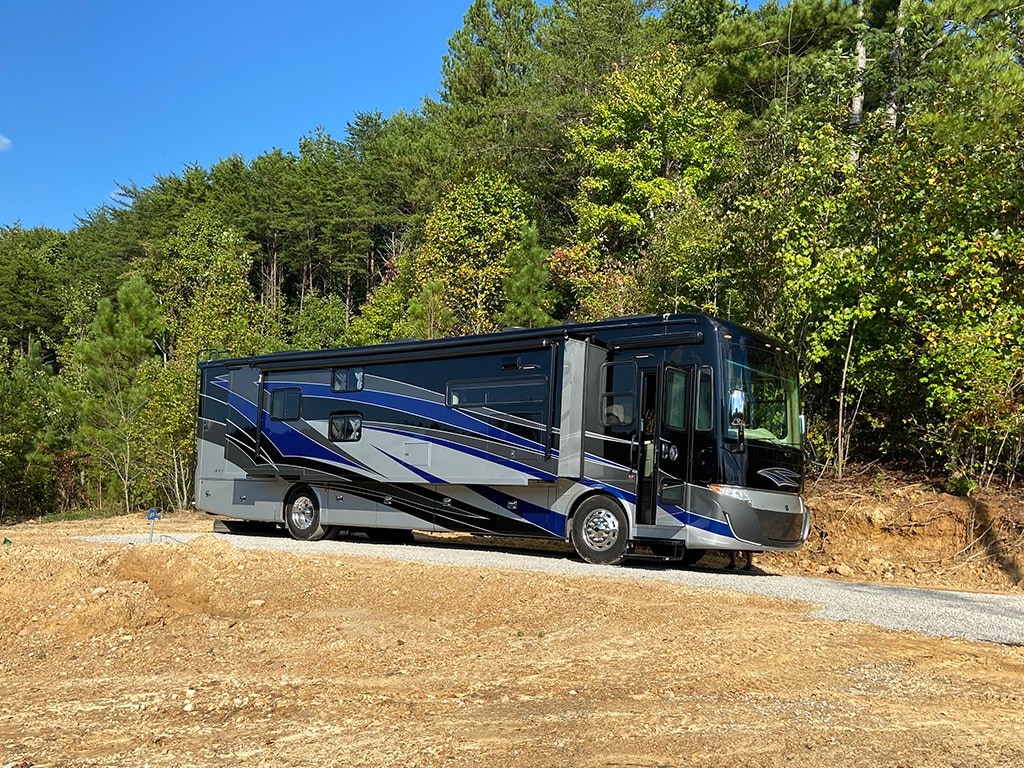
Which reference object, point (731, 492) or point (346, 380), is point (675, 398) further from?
point (346, 380)

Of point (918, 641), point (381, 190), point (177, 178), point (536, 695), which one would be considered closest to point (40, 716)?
point (536, 695)

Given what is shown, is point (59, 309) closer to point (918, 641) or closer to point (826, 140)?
point (826, 140)

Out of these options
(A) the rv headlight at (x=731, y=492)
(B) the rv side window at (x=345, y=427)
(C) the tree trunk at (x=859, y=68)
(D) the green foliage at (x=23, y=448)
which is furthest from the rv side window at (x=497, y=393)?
(D) the green foliage at (x=23, y=448)

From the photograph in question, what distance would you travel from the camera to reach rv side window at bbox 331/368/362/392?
15125mm

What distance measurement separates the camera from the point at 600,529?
12172mm

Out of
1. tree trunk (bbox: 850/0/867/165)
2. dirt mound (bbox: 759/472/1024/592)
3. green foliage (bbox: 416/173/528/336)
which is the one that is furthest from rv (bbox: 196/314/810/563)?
green foliage (bbox: 416/173/528/336)

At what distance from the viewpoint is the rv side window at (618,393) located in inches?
471

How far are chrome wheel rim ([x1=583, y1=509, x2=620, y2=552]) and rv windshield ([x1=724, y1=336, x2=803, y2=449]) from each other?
6.55 feet

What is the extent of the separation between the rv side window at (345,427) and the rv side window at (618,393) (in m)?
4.64

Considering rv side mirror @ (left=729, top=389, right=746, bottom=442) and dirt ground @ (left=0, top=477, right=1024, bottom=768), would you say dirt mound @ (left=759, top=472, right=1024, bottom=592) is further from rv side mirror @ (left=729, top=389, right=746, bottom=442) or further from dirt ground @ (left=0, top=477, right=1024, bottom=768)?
dirt ground @ (left=0, top=477, right=1024, bottom=768)

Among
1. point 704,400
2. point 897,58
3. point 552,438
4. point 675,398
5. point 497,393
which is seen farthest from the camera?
point 897,58

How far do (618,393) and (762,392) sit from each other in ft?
5.96

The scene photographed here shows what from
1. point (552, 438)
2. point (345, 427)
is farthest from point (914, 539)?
point (345, 427)

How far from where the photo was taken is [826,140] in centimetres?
1602
